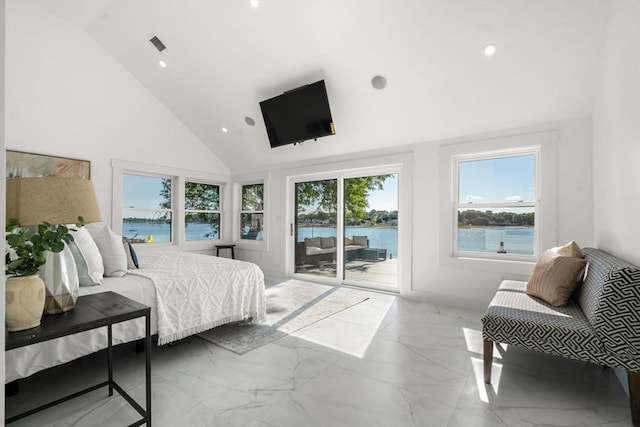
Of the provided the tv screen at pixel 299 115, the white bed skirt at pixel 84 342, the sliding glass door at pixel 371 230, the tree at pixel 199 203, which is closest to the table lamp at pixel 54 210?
the white bed skirt at pixel 84 342

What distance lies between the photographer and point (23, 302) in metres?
1.22

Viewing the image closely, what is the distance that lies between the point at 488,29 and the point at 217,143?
439 cm

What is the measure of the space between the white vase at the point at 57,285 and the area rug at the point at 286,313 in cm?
129

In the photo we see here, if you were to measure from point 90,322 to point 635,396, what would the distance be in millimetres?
2657

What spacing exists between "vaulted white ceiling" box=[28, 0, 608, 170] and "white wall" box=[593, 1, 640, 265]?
1.28ft

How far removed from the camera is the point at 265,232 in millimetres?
5680

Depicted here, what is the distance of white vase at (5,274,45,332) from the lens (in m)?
1.20

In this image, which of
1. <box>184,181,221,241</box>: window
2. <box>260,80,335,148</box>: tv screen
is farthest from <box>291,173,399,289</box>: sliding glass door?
<box>184,181,221,241</box>: window

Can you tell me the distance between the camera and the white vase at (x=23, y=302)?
120cm

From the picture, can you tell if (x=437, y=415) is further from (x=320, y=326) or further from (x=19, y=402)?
(x=19, y=402)

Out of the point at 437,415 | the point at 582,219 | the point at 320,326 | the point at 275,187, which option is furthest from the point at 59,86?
the point at 582,219

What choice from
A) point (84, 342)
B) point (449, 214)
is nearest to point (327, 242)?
point (449, 214)

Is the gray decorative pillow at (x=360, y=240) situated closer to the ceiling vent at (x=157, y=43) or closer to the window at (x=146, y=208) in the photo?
the window at (x=146, y=208)

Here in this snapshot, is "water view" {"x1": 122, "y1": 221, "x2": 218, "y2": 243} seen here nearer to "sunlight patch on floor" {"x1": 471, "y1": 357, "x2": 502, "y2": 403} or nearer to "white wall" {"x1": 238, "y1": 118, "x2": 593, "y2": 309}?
"white wall" {"x1": 238, "y1": 118, "x2": 593, "y2": 309}
